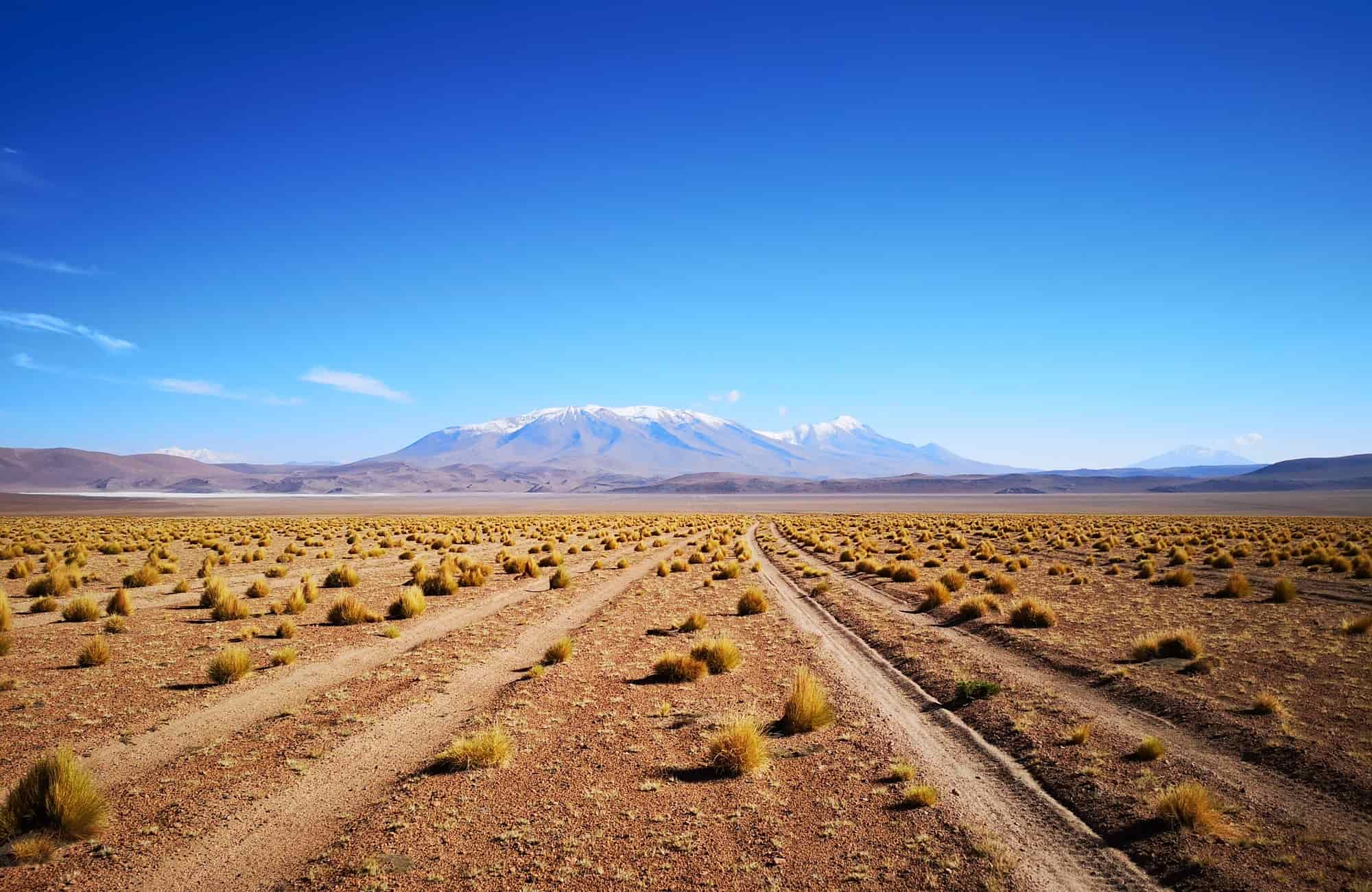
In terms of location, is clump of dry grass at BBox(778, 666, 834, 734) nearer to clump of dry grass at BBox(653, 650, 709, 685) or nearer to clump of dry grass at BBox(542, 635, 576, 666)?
clump of dry grass at BBox(653, 650, 709, 685)

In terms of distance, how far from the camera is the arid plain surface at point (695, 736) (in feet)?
19.4

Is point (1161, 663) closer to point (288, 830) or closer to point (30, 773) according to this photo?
point (288, 830)

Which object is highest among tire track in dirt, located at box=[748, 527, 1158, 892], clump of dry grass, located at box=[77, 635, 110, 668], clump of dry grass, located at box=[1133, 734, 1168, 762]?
clump of dry grass, located at box=[77, 635, 110, 668]

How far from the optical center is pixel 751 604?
17812mm

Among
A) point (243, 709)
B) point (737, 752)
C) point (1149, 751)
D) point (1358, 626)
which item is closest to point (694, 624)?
point (737, 752)

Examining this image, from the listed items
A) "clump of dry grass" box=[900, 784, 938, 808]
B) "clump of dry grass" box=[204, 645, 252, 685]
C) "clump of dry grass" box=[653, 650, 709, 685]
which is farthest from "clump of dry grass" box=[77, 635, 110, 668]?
"clump of dry grass" box=[900, 784, 938, 808]

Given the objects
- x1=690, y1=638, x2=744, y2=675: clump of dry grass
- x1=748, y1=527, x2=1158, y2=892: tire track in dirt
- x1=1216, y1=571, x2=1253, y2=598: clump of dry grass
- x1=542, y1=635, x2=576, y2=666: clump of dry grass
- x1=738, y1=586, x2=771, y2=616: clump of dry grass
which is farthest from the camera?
x1=1216, y1=571, x2=1253, y2=598: clump of dry grass

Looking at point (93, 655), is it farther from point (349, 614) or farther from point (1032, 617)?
point (1032, 617)

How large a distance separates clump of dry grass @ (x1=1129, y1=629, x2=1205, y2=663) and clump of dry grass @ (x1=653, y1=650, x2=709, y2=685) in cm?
791

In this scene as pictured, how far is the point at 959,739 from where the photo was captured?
877cm

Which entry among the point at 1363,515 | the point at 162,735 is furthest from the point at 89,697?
the point at 1363,515

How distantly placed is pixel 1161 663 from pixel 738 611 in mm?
9236

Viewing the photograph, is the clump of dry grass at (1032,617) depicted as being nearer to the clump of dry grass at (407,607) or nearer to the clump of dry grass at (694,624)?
the clump of dry grass at (694,624)

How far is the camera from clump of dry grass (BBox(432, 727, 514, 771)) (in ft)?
25.7
